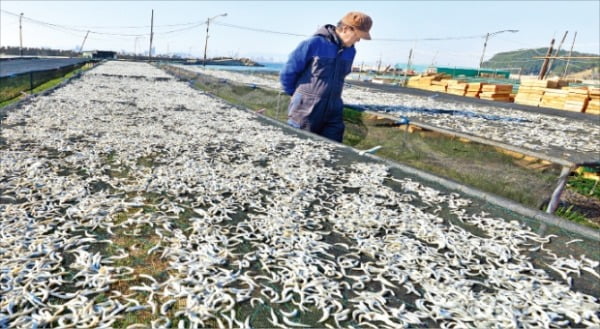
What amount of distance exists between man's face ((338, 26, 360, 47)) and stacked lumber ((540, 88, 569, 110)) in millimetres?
15805

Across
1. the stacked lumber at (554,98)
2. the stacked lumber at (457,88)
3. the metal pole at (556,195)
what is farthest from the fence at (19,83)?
the stacked lumber at (554,98)

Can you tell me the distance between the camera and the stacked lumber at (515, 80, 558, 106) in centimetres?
1830

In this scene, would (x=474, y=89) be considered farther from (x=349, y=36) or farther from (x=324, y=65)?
(x=324, y=65)

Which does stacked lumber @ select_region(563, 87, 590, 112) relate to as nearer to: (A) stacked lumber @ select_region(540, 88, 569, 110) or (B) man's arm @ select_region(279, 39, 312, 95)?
(A) stacked lumber @ select_region(540, 88, 569, 110)

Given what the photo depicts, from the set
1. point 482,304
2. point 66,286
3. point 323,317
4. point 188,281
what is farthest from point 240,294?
point 482,304

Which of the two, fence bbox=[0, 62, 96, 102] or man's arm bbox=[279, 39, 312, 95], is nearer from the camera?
man's arm bbox=[279, 39, 312, 95]

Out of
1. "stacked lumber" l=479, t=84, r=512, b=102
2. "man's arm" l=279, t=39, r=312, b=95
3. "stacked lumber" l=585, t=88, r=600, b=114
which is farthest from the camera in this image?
"stacked lumber" l=479, t=84, r=512, b=102

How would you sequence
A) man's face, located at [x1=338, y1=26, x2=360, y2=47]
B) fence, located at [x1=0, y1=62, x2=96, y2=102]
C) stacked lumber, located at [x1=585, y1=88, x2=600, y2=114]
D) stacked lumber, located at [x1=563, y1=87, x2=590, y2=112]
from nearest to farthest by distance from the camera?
man's face, located at [x1=338, y1=26, x2=360, y2=47], fence, located at [x1=0, y1=62, x2=96, y2=102], stacked lumber, located at [x1=585, y1=88, x2=600, y2=114], stacked lumber, located at [x1=563, y1=87, x2=590, y2=112]

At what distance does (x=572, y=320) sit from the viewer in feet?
7.72

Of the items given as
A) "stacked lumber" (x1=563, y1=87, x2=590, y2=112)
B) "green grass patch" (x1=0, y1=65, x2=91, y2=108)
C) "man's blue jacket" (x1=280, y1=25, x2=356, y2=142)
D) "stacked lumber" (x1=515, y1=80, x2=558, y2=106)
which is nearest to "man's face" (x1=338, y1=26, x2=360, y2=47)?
"man's blue jacket" (x1=280, y1=25, x2=356, y2=142)

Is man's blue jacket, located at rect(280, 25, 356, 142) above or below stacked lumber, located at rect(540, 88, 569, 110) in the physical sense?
below

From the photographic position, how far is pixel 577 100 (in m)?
15.9

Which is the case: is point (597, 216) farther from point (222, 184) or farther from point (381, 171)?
point (222, 184)

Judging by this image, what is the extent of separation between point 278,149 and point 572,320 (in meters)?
4.62
